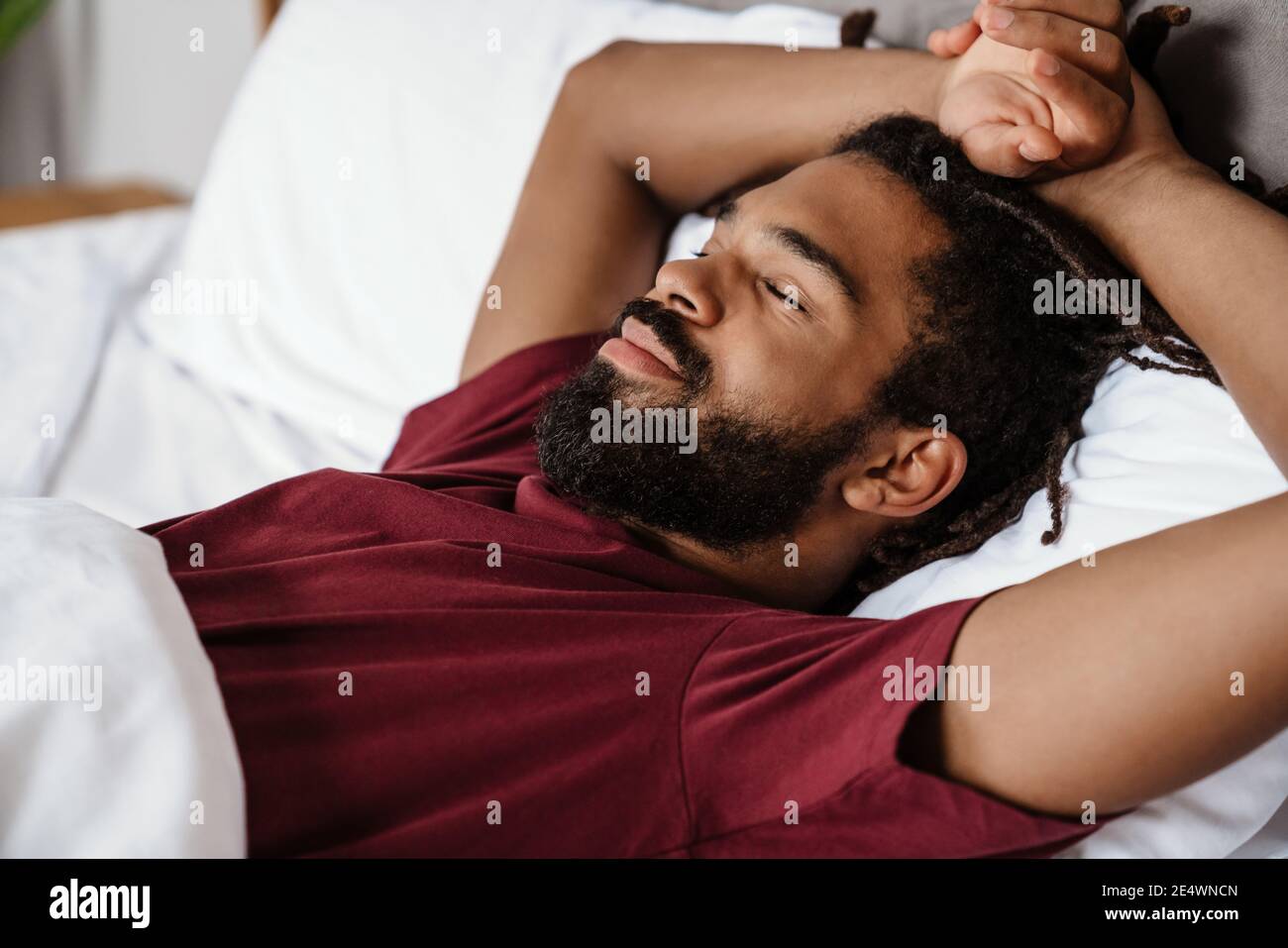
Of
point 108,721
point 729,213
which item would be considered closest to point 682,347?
point 729,213

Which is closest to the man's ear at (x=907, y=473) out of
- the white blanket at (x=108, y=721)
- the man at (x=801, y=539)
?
the man at (x=801, y=539)

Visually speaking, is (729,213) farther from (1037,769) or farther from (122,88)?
(122,88)

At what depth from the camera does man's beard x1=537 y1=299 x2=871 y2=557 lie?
104 centimetres

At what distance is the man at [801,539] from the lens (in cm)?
79

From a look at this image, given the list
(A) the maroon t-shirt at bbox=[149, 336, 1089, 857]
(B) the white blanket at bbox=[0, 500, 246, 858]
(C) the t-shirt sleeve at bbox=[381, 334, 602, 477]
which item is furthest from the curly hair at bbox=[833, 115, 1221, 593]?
(B) the white blanket at bbox=[0, 500, 246, 858]

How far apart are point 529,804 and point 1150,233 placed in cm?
68

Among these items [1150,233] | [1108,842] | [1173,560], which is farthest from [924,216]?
[1108,842]

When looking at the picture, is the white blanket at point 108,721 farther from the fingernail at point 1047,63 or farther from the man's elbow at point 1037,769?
the fingernail at point 1047,63

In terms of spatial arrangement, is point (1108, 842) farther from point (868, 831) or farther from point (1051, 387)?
point (1051, 387)

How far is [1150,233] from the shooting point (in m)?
1.00

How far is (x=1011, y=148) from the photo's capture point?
1044 millimetres

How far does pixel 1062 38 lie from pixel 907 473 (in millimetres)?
388

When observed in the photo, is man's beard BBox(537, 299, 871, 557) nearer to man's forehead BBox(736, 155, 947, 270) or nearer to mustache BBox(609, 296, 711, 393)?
mustache BBox(609, 296, 711, 393)

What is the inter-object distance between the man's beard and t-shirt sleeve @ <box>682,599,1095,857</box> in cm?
19
